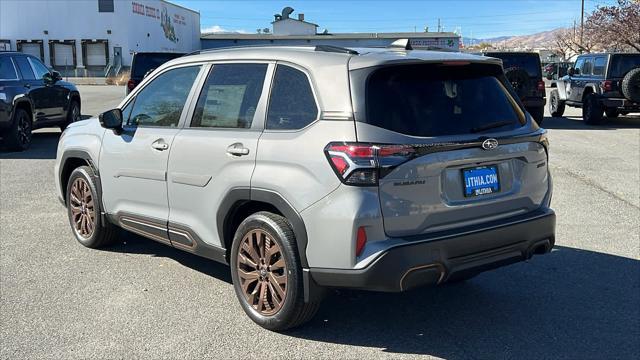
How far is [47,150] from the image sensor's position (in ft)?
41.8

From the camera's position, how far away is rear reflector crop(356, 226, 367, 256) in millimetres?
3476

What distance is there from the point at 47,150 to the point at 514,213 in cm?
1110

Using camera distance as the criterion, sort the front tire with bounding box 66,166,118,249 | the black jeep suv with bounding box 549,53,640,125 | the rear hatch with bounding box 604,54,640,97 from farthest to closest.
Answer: the rear hatch with bounding box 604,54,640,97, the black jeep suv with bounding box 549,53,640,125, the front tire with bounding box 66,166,118,249

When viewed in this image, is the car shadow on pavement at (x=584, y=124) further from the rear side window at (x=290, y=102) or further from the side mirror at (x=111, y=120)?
the rear side window at (x=290, y=102)

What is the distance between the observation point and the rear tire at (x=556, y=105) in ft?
65.3

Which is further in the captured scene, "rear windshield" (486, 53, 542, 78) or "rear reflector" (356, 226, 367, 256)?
"rear windshield" (486, 53, 542, 78)

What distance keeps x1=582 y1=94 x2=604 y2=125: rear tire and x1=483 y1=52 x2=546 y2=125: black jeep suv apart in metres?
1.48

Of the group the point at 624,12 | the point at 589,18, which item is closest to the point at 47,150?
the point at 624,12

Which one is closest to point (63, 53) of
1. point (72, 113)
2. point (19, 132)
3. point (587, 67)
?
point (72, 113)

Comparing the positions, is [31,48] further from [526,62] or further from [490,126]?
[490,126]

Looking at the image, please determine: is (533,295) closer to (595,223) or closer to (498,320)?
(498,320)

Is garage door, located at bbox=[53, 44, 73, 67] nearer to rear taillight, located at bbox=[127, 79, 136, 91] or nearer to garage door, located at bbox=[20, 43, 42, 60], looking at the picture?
garage door, located at bbox=[20, 43, 42, 60]

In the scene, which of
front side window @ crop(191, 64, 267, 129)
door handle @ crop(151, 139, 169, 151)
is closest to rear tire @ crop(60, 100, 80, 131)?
door handle @ crop(151, 139, 169, 151)

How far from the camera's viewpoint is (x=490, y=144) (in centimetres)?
387
